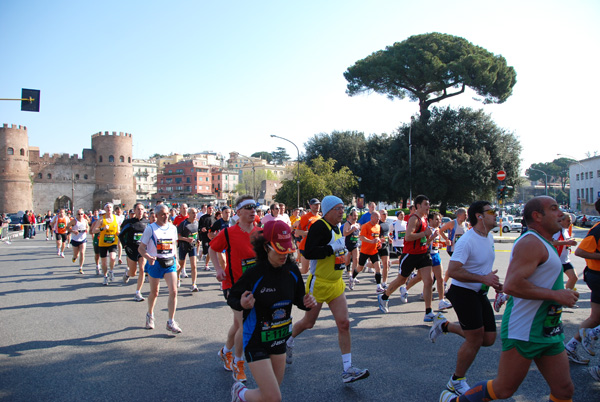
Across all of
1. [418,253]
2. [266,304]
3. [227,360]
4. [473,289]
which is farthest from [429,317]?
[266,304]

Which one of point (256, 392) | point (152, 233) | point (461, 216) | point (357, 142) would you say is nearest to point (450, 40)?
point (357, 142)

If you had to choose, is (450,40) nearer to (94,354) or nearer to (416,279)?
(416,279)

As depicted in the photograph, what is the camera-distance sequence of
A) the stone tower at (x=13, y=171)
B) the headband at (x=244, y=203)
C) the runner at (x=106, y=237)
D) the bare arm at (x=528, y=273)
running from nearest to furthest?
the bare arm at (x=528, y=273), the headband at (x=244, y=203), the runner at (x=106, y=237), the stone tower at (x=13, y=171)

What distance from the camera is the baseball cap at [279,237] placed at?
320 centimetres

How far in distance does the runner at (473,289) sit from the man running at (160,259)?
12.1 ft

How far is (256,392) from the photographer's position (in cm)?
315

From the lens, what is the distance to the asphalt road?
426 cm

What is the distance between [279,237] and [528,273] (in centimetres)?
177

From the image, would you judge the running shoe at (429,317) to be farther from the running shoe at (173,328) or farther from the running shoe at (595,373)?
the running shoe at (173,328)

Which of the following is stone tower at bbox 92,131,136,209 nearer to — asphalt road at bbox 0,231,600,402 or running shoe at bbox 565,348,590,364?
asphalt road at bbox 0,231,600,402

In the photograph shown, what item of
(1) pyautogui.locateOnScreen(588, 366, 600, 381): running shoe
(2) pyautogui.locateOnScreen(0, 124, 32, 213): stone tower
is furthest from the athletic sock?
(2) pyautogui.locateOnScreen(0, 124, 32, 213): stone tower

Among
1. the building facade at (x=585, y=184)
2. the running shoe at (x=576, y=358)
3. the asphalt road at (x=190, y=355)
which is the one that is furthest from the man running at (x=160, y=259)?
the building facade at (x=585, y=184)

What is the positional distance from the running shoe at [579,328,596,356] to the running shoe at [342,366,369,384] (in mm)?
2711

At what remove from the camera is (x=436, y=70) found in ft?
127
